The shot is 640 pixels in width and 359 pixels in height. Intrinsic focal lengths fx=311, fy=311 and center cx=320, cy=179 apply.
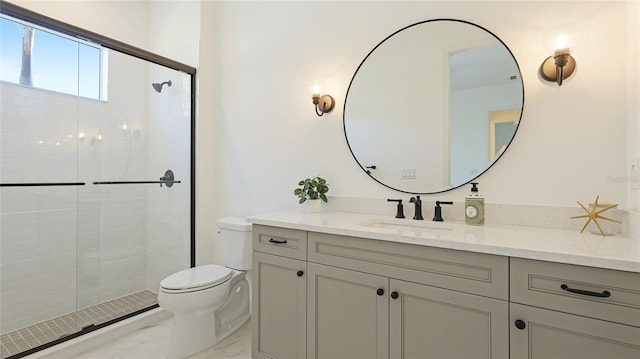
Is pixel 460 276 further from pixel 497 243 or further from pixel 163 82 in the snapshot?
pixel 163 82

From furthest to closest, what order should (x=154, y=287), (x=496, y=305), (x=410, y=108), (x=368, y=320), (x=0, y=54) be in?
(x=154, y=287), (x=0, y=54), (x=410, y=108), (x=368, y=320), (x=496, y=305)

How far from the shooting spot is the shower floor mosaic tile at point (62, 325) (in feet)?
6.39

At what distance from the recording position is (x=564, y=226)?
1.49 meters

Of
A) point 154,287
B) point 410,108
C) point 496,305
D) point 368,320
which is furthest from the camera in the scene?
point 154,287

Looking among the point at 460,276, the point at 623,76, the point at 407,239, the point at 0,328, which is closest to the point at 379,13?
the point at 623,76

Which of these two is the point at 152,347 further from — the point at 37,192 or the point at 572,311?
the point at 572,311

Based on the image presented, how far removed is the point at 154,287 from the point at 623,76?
3427mm

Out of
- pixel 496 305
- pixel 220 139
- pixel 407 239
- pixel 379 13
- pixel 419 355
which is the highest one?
pixel 379 13

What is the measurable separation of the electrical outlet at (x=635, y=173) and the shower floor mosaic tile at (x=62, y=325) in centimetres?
312

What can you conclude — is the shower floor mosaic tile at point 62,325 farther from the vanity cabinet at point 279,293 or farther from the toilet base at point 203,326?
the vanity cabinet at point 279,293

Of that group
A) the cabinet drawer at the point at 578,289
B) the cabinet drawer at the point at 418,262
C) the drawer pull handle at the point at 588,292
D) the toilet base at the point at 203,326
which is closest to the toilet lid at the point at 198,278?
the toilet base at the point at 203,326

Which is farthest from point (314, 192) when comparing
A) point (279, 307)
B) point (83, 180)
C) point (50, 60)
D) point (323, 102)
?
point (50, 60)

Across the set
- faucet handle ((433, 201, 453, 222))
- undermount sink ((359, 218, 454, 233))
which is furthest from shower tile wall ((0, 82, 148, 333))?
faucet handle ((433, 201, 453, 222))

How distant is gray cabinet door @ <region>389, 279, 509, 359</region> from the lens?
1157mm
